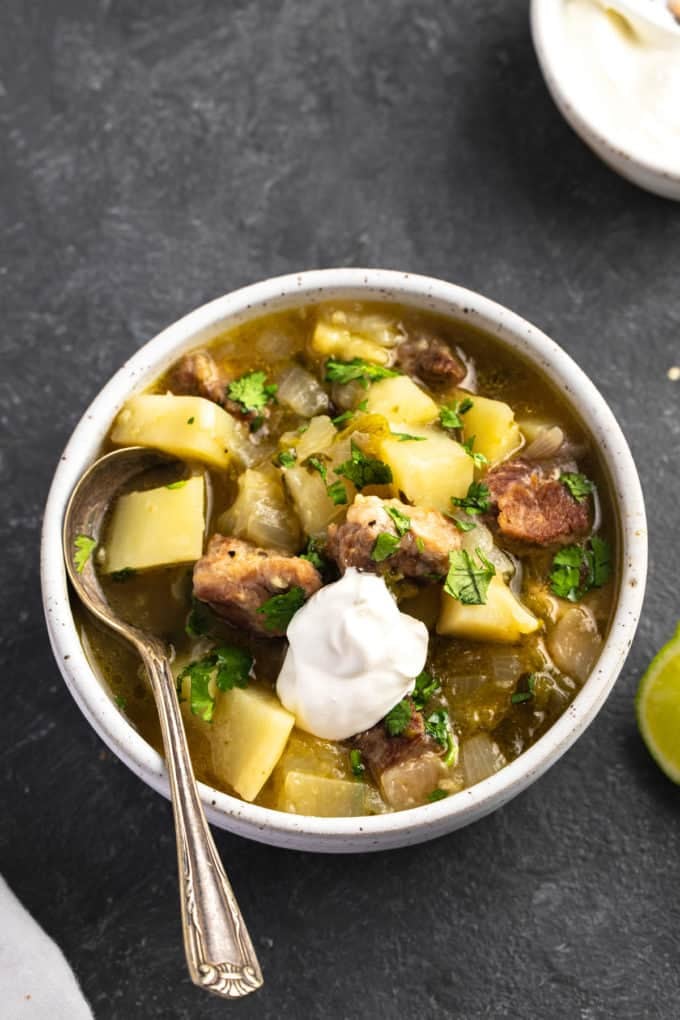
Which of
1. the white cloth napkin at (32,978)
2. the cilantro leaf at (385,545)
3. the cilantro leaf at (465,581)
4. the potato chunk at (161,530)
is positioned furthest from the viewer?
the white cloth napkin at (32,978)

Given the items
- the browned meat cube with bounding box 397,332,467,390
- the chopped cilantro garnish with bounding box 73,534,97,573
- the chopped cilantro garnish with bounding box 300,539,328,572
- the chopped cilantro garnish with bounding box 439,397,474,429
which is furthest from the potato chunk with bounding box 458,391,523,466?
the chopped cilantro garnish with bounding box 73,534,97,573

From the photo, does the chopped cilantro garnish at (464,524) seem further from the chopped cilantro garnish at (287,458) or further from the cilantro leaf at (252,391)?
the cilantro leaf at (252,391)

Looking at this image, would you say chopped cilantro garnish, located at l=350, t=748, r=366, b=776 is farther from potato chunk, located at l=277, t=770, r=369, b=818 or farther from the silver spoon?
the silver spoon

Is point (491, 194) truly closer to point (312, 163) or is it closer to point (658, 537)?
point (312, 163)

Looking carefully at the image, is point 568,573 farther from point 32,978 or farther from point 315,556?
point 32,978

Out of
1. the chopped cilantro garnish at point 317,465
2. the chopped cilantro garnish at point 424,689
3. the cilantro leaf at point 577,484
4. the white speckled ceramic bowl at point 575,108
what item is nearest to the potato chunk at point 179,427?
the chopped cilantro garnish at point 317,465

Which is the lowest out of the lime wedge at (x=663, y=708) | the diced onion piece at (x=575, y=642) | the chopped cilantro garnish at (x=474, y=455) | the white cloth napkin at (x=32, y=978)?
the white cloth napkin at (x=32, y=978)
